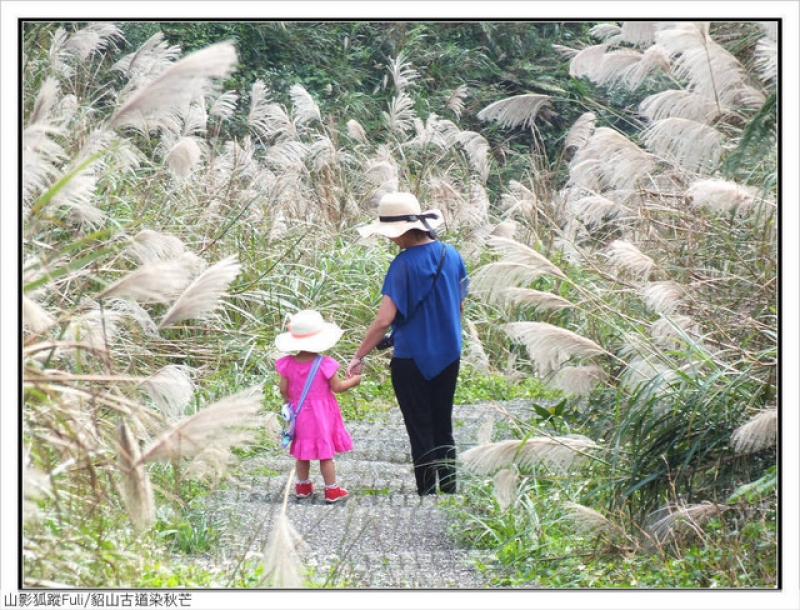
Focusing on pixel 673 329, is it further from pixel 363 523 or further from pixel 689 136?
pixel 363 523

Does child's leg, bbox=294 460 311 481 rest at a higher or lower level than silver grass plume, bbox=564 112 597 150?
lower

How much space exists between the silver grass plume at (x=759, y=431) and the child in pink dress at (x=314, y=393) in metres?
1.75

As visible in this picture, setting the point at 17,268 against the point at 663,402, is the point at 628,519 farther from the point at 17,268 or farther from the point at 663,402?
the point at 17,268

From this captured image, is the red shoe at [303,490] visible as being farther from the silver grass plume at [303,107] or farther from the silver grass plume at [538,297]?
the silver grass plume at [303,107]

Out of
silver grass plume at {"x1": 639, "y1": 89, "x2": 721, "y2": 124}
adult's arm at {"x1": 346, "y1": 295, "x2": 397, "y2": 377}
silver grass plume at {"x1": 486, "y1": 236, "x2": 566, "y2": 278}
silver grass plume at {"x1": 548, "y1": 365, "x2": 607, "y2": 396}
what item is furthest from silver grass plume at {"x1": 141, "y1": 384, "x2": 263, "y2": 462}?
silver grass plume at {"x1": 639, "y1": 89, "x2": 721, "y2": 124}

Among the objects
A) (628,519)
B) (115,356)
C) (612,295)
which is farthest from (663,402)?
(115,356)

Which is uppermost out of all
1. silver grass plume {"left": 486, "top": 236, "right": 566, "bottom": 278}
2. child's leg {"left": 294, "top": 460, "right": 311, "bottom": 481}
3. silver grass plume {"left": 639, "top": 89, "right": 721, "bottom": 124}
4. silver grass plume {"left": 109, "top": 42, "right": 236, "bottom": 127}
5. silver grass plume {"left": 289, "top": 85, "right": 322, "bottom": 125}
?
silver grass plume {"left": 289, "top": 85, "right": 322, "bottom": 125}

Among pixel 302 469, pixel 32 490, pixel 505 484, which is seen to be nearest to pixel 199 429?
pixel 32 490

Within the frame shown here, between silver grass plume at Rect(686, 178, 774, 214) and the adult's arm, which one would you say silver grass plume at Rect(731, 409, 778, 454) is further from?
the adult's arm

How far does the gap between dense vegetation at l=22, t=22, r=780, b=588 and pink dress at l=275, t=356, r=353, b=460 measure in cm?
42

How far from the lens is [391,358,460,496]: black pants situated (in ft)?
15.4

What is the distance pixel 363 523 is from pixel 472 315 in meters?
3.46

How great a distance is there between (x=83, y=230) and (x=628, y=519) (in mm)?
3029

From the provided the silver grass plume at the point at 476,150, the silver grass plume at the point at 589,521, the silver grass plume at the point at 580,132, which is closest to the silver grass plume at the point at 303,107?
the silver grass plume at the point at 476,150
